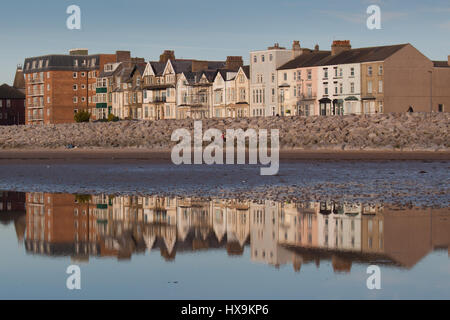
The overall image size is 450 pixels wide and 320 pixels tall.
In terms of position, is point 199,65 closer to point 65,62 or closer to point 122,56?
point 122,56

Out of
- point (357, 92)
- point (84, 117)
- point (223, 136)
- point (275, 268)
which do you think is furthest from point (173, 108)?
point (275, 268)

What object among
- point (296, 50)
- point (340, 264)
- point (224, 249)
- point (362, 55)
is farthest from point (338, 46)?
point (340, 264)

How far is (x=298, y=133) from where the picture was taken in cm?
6512

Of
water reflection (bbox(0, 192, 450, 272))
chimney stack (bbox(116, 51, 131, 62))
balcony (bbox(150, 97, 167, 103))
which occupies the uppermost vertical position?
chimney stack (bbox(116, 51, 131, 62))

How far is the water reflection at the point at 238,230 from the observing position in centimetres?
1389

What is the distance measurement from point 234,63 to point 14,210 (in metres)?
91.6

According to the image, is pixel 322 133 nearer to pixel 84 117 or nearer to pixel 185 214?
pixel 185 214

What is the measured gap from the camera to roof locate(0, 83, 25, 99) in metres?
162

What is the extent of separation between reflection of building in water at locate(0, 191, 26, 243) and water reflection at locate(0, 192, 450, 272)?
0.03 metres

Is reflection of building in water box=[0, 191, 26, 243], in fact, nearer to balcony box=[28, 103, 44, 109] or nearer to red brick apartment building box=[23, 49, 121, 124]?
red brick apartment building box=[23, 49, 121, 124]

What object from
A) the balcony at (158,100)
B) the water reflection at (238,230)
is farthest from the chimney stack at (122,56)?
the water reflection at (238,230)

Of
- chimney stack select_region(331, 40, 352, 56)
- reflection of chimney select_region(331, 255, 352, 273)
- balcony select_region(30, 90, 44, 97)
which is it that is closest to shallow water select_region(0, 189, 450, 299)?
reflection of chimney select_region(331, 255, 352, 273)
